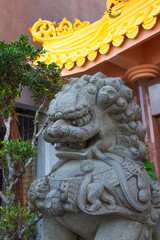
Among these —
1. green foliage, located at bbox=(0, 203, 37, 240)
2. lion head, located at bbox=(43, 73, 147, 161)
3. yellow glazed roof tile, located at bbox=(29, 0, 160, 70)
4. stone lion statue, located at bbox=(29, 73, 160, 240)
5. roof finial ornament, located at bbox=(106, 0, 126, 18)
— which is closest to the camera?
stone lion statue, located at bbox=(29, 73, 160, 240)

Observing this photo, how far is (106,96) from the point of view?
3.84ft

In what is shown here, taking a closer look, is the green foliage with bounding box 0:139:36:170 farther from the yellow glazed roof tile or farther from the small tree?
the yellow glazed roof tile

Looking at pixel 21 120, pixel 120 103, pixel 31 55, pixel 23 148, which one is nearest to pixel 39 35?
pixel 31 55

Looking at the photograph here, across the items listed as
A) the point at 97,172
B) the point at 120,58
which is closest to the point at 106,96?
the point at 97,172

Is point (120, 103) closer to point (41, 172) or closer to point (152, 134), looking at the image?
point (152, 134)

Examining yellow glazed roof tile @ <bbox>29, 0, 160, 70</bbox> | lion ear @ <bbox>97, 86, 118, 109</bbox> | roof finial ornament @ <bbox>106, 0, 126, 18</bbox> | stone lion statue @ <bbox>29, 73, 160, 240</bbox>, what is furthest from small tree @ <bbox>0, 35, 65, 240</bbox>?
lion ear @ <bbox>97, 86, 118, 109</bbox>

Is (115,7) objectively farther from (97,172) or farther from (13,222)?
(13,222)

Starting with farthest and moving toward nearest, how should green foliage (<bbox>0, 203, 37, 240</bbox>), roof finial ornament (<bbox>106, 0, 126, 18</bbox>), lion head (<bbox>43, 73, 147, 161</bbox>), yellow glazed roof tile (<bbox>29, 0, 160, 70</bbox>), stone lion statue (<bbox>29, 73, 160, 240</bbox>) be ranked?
roof finial ornament (<bbox>106, 0, 126, 18</bbox>) < yellow glazed roof tile (<bbox>29, 0, 160, 70</bbox>) < green foliage (<bbox>0, 203, 37, 240</bbox>) < lion head (<bbox>43, 73, 147, 161</bbox>) < stone lion statue (<bbox>29, 73, 160, 240</bbox>)

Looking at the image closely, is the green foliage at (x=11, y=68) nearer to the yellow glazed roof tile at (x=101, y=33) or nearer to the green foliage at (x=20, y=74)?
the green foliage at (x=20, y=74)

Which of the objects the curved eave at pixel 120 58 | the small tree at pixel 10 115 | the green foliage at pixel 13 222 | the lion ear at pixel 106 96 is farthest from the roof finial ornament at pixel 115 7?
the green foliage at pixel 13 222

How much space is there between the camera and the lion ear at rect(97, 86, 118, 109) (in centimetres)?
117

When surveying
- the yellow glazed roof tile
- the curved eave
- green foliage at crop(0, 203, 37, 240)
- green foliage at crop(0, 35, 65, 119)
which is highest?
the yellow glazed roof tile

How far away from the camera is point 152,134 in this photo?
284cm

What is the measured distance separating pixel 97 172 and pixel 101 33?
2278 mm
